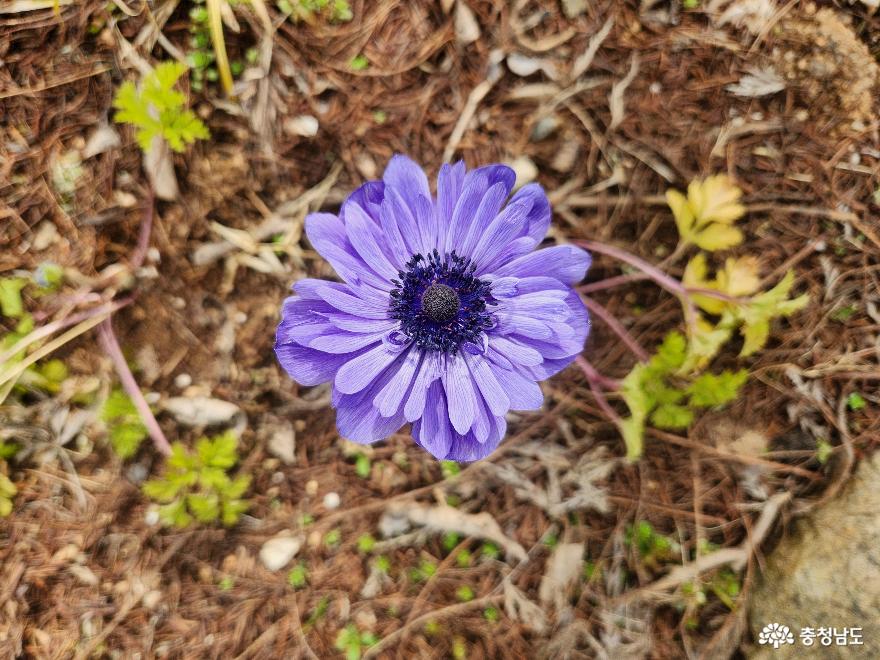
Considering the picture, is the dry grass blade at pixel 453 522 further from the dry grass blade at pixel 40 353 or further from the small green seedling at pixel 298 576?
the dry grass blade at pixel 40 353

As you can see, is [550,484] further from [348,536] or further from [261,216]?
[261,216]

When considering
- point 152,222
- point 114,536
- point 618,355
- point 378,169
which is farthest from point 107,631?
point 618,355

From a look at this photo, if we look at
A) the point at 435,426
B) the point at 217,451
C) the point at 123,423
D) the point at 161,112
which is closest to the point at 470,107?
the point at 161,112

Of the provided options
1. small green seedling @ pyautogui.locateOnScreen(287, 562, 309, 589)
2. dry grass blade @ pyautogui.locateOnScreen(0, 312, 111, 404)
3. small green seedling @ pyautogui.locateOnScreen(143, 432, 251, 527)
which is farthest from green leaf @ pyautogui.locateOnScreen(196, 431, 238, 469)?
dry grass blade @ pyautogui.locateOnScreen(0, 312, 111, 404)

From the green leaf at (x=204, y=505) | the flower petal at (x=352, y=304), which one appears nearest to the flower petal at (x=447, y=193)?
the flower petal at (x=352, y=304)

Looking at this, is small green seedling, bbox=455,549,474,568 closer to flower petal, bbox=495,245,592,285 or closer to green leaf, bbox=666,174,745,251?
flower petal, bbox=495,245,592,285

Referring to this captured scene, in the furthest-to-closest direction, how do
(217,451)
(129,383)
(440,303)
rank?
(129,383)
(217,451)
(440,303)

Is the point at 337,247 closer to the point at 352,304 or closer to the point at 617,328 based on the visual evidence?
the point at 352,304
